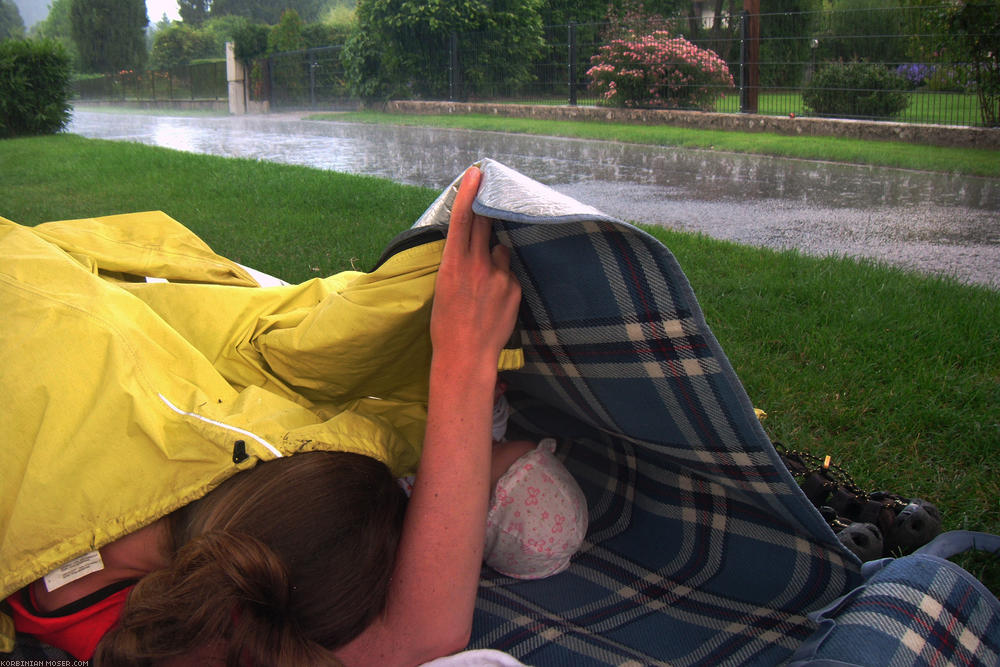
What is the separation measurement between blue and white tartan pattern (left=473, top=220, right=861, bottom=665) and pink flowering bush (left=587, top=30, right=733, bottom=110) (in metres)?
11.9

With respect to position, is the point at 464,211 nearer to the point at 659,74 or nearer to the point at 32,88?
the point at 659,74

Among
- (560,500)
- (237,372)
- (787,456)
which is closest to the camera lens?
(237,372)

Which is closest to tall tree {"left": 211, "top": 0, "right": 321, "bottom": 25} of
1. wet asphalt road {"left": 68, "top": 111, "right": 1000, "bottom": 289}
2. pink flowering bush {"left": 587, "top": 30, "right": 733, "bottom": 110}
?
pink flowering bush {"left": 587, "top": 30, "right": 733, "bottom": 110}

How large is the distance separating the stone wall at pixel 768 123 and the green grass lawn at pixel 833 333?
6134 millimetres

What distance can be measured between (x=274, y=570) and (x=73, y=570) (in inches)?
15.7

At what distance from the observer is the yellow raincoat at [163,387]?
128cm

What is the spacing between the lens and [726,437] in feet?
4.69

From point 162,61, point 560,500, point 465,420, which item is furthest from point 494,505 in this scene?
point 162,61

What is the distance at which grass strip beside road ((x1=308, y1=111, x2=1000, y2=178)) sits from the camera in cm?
825

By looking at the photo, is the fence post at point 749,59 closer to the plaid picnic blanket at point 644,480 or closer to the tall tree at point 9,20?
the plaid picnic blanket at point 644,480

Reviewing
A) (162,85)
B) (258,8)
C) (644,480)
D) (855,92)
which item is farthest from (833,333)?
(258,8)

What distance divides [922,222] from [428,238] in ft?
17.5

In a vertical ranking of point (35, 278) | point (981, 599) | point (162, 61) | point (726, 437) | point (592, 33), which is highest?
point (162, 61)

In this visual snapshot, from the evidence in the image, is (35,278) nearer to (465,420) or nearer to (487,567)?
(465,420)
